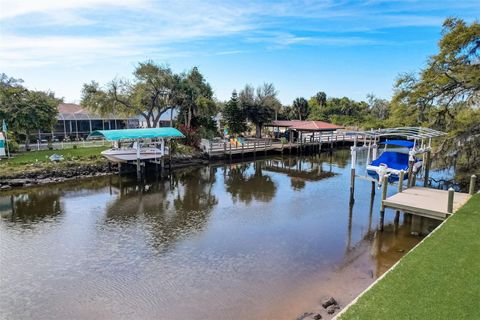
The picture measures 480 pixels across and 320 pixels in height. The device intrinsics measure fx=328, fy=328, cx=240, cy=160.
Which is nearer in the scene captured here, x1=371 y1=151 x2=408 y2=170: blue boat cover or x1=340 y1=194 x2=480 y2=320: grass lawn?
x1=340 y1=194 x2=480 y2=320: grass lawn

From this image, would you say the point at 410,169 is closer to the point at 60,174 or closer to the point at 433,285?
the point at 433,285

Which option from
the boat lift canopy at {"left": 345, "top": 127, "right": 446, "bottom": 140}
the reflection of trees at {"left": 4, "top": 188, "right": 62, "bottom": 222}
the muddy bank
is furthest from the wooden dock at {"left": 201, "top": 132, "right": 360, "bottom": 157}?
the reflection of trees at {"left": 4, "top": 188, "right": 62, "bottom": 222}

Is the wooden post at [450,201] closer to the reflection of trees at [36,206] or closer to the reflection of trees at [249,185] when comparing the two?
the reflection of trees at [249,185]

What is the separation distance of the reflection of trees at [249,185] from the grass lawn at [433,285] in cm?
1104

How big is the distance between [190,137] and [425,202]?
24.4 m

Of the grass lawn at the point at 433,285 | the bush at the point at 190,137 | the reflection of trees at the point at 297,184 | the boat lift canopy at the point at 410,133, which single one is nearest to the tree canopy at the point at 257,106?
the bush at the point at 190,137

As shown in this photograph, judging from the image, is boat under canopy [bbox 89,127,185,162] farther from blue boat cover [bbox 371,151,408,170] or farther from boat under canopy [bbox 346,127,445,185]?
blue boat cover [bbox 371,151,408,170]

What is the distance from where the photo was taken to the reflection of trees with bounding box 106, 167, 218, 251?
1420 cm

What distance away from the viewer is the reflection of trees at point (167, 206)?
46.6ft

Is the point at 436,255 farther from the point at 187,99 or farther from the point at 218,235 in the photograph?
the point at 187,99

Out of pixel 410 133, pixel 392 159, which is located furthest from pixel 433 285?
pixel 392 159

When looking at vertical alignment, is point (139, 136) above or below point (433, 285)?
above

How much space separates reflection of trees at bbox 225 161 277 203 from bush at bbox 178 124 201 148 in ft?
19.3

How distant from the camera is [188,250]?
12117mm
